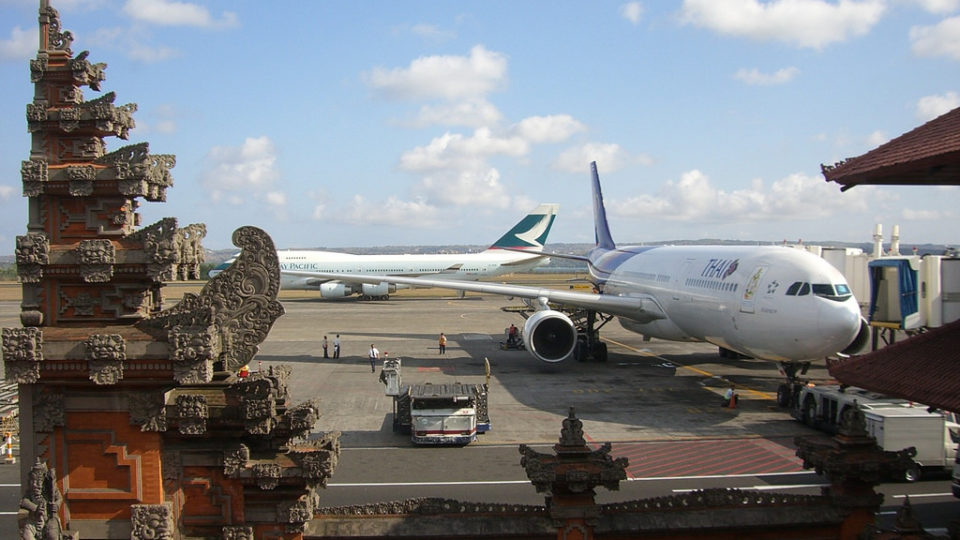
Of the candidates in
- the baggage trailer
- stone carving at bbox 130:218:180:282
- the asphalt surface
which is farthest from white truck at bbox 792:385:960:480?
stone carving at bbox 130:218:180:282

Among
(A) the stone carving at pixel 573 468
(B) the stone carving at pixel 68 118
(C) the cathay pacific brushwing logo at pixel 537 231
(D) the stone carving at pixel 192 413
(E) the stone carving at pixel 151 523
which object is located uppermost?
(C) the cathay pacific brushwing logo at pixel 537 231

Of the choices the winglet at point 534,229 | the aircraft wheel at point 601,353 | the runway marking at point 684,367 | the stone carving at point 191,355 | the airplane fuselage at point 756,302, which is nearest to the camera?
the stone carving at point 191,355

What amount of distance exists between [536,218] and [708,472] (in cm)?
8057

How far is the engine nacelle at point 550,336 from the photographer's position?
32969 millimetres

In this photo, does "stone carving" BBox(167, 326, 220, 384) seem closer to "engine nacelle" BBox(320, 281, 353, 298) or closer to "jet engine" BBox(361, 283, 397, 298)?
"engine nacelle" BBox(320, 281, 353, 298)

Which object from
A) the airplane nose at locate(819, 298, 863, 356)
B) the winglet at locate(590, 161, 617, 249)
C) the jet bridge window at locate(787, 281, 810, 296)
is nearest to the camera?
the airplane nose at locate(819, 298, 863, 356)

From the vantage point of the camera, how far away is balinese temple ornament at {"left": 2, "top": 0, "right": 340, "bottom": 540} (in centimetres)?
722

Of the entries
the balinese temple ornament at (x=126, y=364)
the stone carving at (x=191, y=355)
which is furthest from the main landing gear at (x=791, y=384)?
the stone carving at (x=191, y=355)

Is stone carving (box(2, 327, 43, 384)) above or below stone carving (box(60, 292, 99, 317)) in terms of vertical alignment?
below

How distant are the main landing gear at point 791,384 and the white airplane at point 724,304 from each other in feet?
0.16

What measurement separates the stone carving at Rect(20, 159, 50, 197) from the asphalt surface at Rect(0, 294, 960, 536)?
1156cm

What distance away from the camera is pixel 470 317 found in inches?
2534

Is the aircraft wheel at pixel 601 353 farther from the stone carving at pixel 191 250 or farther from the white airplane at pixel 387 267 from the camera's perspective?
the white airplane at pixel 387 267

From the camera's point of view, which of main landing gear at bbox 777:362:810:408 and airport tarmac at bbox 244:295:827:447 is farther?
main landing gear at bbox 777:362:810:408
